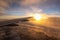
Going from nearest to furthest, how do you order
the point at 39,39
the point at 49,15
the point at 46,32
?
the point at 39,39 → the point at 46,32 → the point at 49,15

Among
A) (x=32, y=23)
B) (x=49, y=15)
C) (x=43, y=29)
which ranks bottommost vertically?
(x=43, y=29)

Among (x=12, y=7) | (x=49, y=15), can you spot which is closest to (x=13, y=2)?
(x=12, y=7)

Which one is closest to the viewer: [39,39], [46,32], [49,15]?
[39,39]

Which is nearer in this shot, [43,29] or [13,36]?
[13,36]

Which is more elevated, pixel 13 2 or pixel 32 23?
pixel 13 2

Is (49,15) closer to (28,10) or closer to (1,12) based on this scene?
(28,10)

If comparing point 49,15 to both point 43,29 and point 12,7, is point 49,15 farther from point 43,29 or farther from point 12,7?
point 12,7
